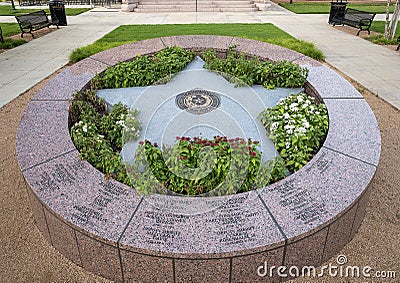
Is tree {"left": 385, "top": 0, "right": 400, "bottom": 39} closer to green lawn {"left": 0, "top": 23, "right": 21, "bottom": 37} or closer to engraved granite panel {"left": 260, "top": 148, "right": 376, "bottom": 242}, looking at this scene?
engraved granite panel {"left": 260, "top": 148, "right": 376, "bottom": 242}

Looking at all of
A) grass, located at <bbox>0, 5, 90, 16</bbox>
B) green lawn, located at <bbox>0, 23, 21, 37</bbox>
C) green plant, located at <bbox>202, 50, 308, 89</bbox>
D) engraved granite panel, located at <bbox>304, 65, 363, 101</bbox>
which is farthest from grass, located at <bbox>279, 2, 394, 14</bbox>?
green plant, located at <bbox>202, 50, 308, 89</bbox>

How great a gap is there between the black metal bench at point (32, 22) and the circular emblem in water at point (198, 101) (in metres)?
10.6

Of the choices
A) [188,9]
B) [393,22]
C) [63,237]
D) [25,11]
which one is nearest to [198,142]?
[63,237]

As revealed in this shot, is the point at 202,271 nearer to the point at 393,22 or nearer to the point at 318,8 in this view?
the point at 393,22

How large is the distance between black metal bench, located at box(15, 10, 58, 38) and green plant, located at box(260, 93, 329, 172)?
466 inches

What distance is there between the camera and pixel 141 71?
19.8 ft

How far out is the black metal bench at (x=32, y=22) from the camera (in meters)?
13.1

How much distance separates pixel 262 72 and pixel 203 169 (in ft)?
9.91

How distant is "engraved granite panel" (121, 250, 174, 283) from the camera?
292cm

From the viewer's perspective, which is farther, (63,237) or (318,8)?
(318,8)

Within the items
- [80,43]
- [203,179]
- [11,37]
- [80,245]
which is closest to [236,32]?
[80,43]

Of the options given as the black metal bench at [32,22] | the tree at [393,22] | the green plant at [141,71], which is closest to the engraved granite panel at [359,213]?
the green plant at [141,71]

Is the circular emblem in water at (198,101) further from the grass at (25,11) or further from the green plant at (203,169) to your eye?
the grass at (25,11)

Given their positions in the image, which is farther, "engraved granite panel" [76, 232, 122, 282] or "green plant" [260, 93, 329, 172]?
"green plant" [260, 93, 329, 172]
